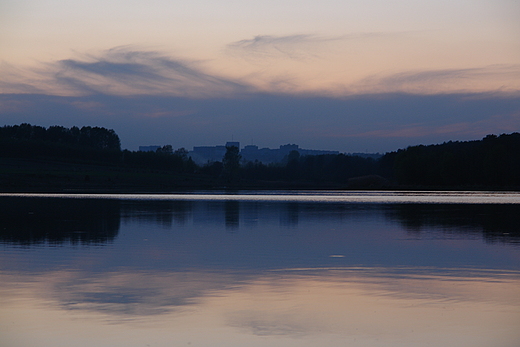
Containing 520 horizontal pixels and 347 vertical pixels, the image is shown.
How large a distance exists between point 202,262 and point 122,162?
546 feet

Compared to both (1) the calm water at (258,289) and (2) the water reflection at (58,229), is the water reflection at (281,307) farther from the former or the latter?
(2) the water reflection at (58,229)

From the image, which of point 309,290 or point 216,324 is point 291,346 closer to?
point 216,324

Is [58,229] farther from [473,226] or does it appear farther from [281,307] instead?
[473,226]

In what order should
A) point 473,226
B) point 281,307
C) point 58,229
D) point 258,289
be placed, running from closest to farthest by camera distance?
point 281,307, point 258,289, point 58,229, point 473,226

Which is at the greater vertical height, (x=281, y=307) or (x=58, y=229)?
(x=58, y=229)

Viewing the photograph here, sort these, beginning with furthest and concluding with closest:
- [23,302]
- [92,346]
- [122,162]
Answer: [122,162] → [23,302] → [92,346]

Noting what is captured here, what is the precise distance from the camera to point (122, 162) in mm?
177375

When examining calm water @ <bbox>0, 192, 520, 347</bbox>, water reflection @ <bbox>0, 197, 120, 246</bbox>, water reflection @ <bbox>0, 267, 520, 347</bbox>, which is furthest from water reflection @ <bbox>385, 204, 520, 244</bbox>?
water reflection @ <bbox>0, 197, 120, 246</bbox>

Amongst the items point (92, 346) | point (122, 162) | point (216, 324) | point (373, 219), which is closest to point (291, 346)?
point (216, 324)

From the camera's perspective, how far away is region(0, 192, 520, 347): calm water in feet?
29.2

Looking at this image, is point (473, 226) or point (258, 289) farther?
point (473, 226)

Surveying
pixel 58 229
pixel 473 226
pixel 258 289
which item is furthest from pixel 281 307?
pixel 473 226

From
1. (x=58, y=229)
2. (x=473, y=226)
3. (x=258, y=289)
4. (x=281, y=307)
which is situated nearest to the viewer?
(x=281, y=307)

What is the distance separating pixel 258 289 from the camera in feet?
39.9
